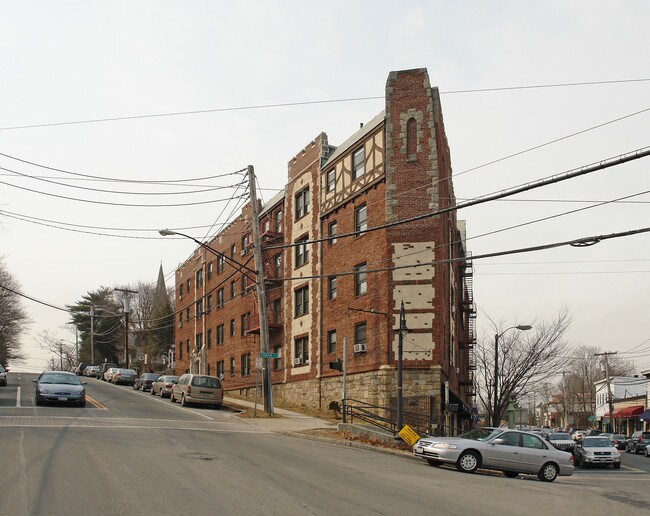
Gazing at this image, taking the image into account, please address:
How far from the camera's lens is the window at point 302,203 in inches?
1499

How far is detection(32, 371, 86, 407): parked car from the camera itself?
26359 millimetres

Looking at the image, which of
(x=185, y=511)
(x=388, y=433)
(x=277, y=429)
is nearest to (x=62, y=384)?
(x=277, y=429)

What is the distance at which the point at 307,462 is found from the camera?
1595 cm

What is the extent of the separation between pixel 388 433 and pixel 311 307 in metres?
12.8

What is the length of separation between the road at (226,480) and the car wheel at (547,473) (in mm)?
2353

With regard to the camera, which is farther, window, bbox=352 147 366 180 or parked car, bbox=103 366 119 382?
parked car, bbox=103 366 119 382

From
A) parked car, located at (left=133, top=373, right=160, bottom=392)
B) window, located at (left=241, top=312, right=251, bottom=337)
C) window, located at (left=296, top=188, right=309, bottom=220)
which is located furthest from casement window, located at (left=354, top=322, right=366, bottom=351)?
A: parked car, located at (left=133, top=373, right=160, bottom=392)

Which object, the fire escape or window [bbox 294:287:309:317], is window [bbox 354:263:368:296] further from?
the fire escape

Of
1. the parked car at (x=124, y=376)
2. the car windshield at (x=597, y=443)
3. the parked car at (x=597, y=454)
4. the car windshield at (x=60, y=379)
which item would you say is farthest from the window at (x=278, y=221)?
the parked car at (x=597, y=454)

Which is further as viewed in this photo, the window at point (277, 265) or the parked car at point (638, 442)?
the parked car at point (638, 442)

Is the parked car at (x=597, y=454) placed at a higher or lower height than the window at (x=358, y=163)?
lower

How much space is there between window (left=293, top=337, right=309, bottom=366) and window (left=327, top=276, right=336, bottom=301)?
3.23m

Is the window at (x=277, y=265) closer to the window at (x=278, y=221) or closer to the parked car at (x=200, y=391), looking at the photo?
the window at (x=278, y=221)

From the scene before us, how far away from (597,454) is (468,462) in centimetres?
1565
